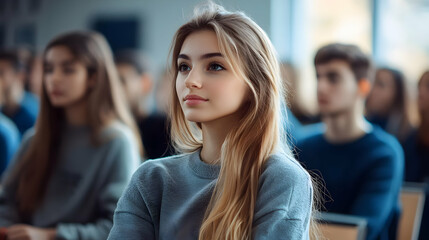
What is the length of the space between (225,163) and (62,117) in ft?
4.73

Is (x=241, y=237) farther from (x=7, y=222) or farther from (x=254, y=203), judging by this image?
(x=7, y=222)

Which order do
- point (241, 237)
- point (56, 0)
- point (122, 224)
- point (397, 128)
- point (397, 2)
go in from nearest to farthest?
point (241, 237) < point (122, 224) < point (397, 128) < point (397, 2) < point (56, 0)

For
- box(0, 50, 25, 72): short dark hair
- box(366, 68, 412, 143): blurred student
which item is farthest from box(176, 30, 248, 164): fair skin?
box(0, 50, 25, 72): short dark hair

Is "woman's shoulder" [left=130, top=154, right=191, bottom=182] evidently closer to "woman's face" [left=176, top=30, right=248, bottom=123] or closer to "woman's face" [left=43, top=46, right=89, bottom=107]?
"woman's face" [left=176, top=30, right=248, bottom=123]

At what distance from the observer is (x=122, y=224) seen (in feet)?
4.60

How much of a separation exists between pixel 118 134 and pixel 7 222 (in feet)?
1.94

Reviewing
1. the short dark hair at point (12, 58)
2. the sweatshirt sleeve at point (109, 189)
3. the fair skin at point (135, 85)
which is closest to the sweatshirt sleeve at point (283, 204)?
the sweatshirt sleeve at point (109, 189)

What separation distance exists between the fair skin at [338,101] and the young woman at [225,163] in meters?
1.47

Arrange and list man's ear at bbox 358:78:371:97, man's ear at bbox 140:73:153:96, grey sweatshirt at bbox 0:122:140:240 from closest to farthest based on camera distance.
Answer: grey sweatshirt at bbox 0:122:140:240
man's ear at bbox 358:78:371:97
man's ear at bbox 140:73:153:96

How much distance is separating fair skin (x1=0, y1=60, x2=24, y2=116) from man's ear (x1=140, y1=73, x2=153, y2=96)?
41.0 inches

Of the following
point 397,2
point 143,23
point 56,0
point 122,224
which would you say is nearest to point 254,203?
point 122,224

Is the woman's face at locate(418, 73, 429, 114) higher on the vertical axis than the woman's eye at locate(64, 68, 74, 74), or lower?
lower

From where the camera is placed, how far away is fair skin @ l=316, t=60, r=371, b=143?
2.85m

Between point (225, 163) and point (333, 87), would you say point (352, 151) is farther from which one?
point (225, 163)
